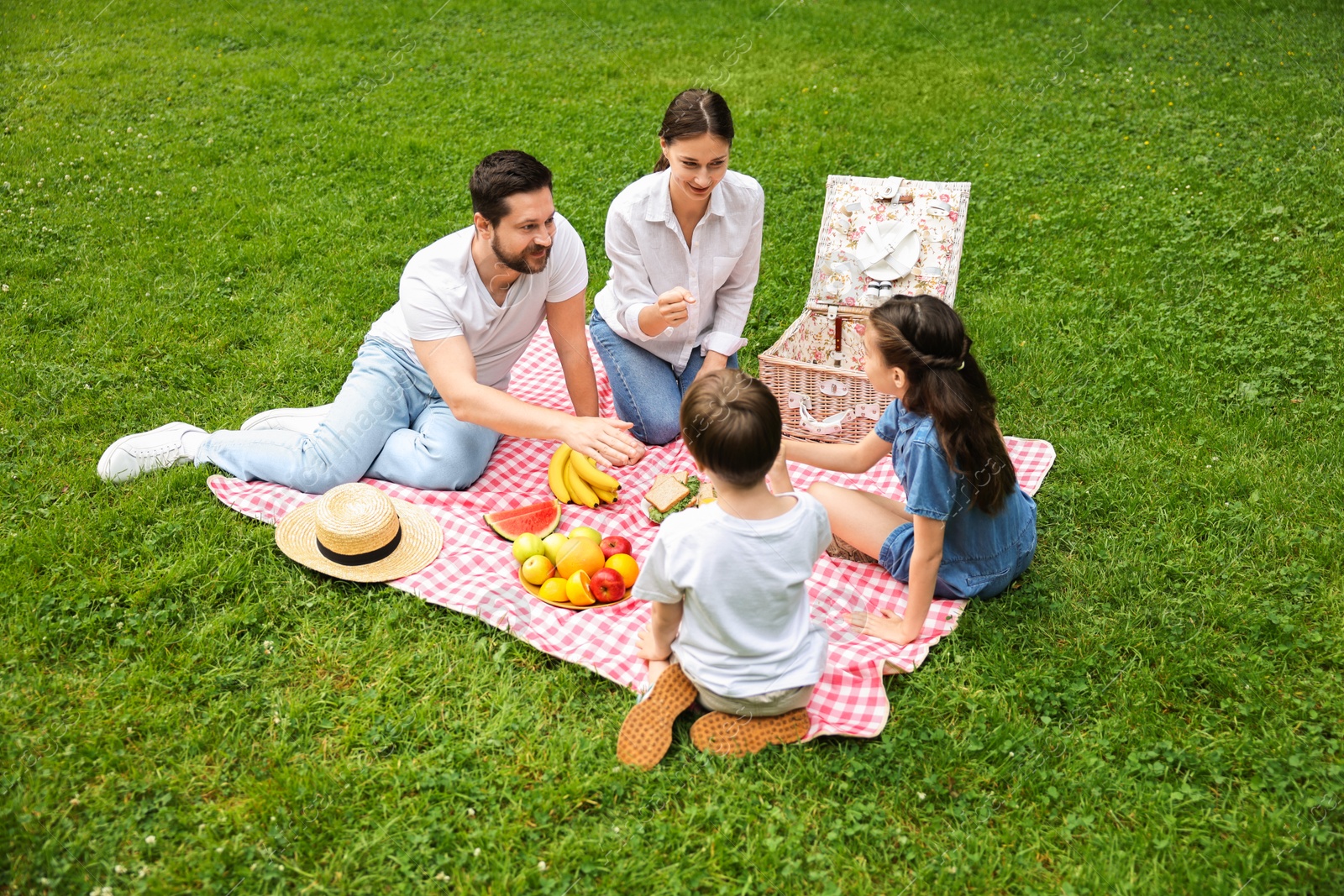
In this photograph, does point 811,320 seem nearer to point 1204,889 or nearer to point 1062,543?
point 1062,543

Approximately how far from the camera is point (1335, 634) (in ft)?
12.1

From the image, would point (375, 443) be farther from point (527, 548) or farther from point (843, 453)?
point (843, 453)

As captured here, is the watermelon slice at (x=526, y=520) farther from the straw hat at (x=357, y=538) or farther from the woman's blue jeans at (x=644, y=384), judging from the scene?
the woman's blue jeans at (x=644, y=384)

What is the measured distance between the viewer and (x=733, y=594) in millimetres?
3096

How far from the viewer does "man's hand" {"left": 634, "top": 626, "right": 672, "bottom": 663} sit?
346 cm

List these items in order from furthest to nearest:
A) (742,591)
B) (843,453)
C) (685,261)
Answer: (685,261) → (843,453) → (742,591)

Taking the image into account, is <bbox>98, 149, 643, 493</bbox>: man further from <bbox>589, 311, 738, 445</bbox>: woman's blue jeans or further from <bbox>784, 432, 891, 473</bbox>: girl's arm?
<bbox>784, 432, 891, 473</bbox>: girl's arm

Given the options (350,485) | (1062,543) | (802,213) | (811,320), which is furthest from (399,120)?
(1062,543)

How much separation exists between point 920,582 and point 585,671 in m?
1.32

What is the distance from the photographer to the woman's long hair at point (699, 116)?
438 cm

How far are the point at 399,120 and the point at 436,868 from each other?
796cm

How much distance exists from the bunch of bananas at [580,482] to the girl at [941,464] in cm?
113

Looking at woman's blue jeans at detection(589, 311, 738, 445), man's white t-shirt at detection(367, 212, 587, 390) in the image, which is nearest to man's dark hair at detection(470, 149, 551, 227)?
man's white t-shirt at detection(367, 212, 587, 390)

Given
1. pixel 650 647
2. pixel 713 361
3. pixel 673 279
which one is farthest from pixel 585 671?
pixel 673 279
